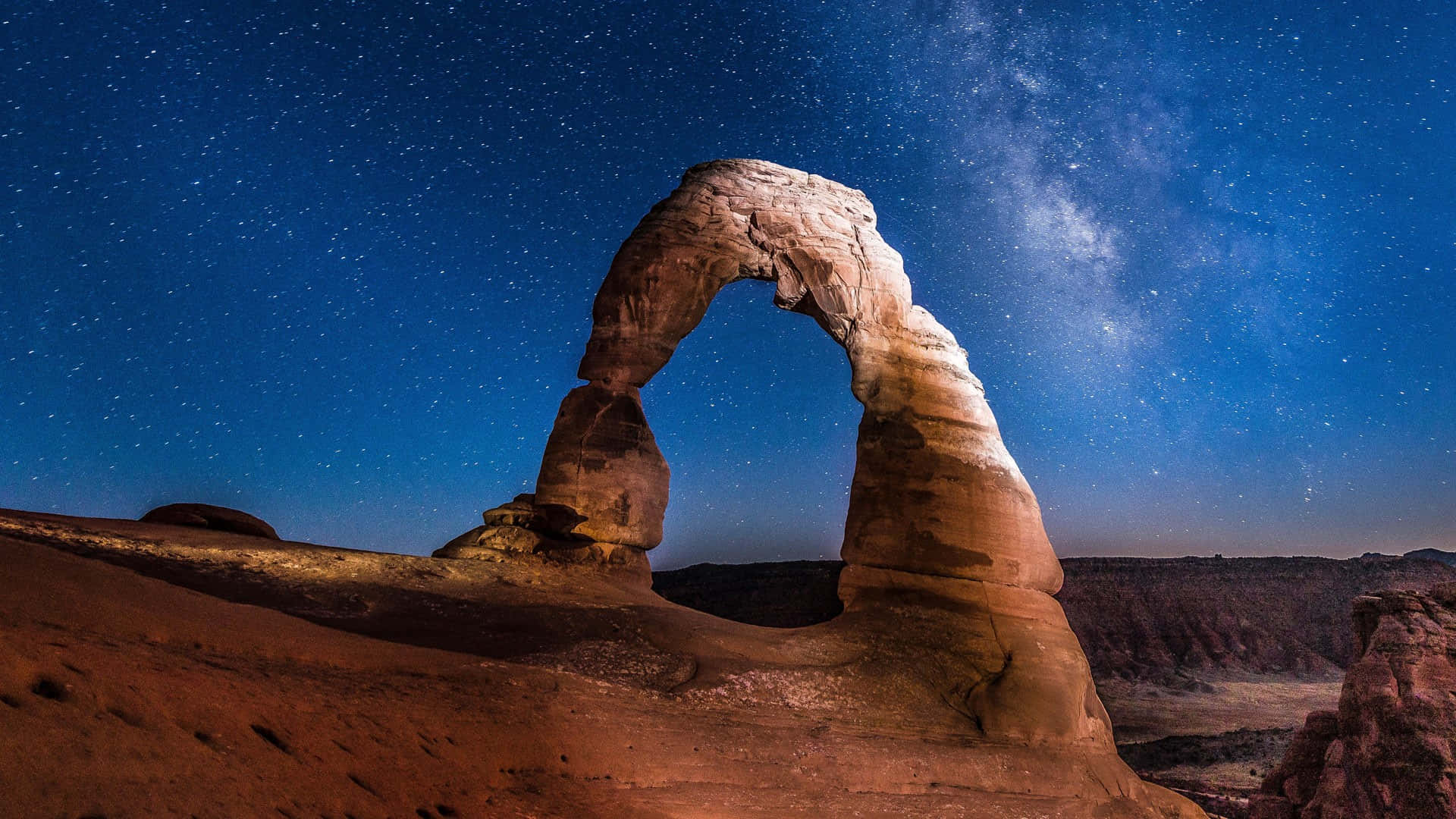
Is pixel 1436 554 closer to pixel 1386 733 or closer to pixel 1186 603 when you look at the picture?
pixel 1186 603

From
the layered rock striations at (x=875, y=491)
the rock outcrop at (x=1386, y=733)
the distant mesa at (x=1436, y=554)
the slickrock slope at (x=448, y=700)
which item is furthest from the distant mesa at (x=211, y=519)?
the distant mesa at (x=1436, y=554)

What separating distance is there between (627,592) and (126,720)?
8061 mm

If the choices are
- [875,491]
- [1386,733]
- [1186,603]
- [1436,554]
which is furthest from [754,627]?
[1436,554]

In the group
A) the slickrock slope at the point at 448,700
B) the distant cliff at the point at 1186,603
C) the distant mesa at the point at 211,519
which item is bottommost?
the distant cliff at the point at 1186,603

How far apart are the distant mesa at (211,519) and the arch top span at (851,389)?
2.96 metres

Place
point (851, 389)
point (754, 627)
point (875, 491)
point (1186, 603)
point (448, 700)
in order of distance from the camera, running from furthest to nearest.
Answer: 1. point (1186, 603)
2. point (851, 389)
3. point (875, 491)
4. point (754, 627)
5. point (448, 700)

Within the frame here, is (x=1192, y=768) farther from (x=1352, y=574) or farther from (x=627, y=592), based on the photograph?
(x=1352, y=574)

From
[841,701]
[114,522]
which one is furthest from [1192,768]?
[114,522]

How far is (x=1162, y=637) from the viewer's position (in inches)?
1996

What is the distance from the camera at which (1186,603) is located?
171ft

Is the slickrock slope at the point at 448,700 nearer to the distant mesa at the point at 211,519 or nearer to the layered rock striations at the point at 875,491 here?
the layered rock striations at the point at 875,491

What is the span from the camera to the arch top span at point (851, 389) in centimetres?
1181

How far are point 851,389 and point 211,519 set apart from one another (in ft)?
29.9

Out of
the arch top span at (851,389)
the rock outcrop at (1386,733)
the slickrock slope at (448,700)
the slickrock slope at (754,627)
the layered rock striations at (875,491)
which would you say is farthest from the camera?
the rock outcrop at (1386,733)
